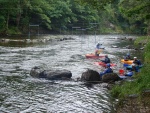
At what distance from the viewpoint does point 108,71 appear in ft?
57.1

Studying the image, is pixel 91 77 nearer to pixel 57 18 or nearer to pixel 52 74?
pixel 52 74

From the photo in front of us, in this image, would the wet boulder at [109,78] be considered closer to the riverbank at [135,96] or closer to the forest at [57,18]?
the riverbank at [135,96]

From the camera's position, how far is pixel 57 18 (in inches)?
2458

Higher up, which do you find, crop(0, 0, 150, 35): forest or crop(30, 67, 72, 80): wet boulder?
crop(0, 0, 150, 35): forest

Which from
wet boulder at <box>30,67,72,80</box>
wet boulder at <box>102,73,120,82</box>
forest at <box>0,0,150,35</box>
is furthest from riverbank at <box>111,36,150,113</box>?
forest at <box>0,0,150,35</box>

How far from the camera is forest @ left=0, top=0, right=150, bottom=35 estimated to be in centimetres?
4774

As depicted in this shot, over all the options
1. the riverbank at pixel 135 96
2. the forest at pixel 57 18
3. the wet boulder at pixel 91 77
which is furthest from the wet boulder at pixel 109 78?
the forest at pixel 57 18

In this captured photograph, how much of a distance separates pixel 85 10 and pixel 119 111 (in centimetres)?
6285

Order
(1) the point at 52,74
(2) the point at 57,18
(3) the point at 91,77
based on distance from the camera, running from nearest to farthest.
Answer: (3) the point at 91,77 < (1) the point at 52,74 < (2) the point at 57,18

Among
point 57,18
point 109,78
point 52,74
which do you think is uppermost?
point 57,18

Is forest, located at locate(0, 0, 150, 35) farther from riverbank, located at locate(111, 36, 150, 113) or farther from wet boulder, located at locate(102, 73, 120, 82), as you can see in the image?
riverbank, located at locate(111, 36, 150, 113)

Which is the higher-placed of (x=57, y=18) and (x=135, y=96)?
(x=57, y=18)

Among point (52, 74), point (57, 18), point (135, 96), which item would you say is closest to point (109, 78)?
point (52, 74)

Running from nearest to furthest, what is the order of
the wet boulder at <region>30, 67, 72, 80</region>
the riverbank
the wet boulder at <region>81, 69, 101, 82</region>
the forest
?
the riverbank
the wet boulder at <region>81, 69, 101, 82</region>
the wet boulder at <region>30, 67, 72, 80</region>
the forest
